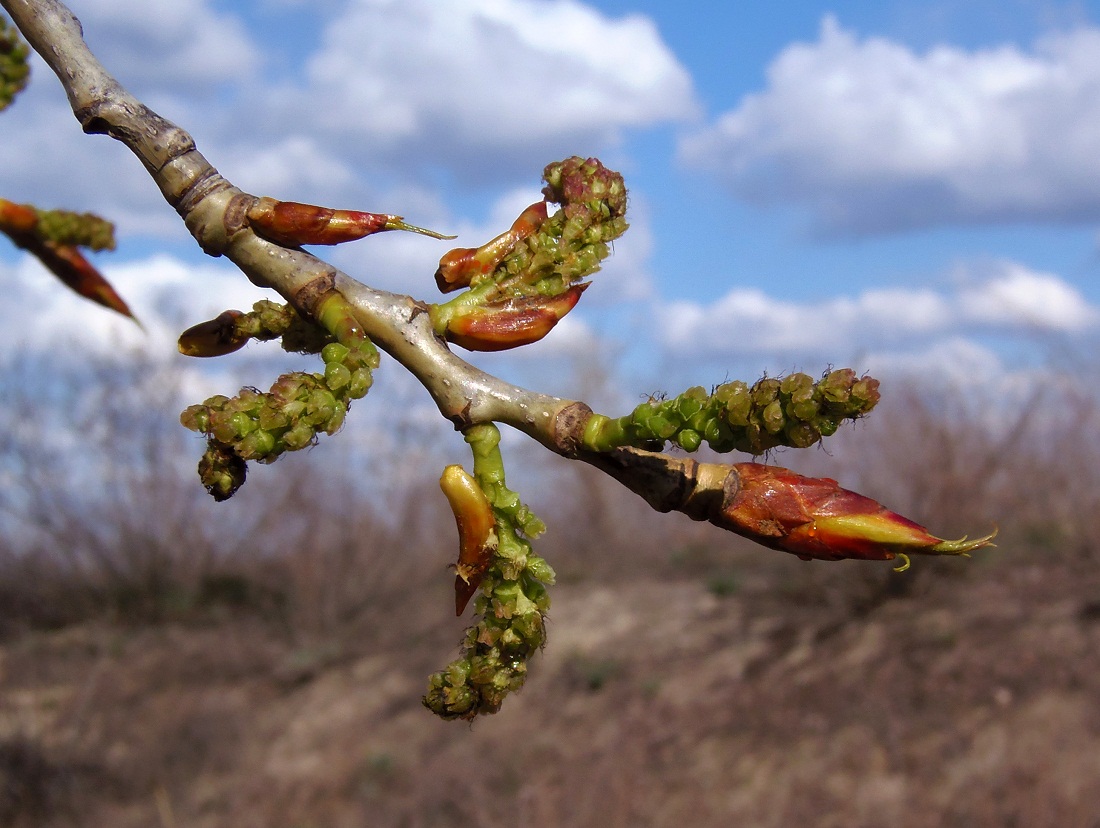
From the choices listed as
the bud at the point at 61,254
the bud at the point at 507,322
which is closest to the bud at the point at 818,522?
the bud at the point at 507,322

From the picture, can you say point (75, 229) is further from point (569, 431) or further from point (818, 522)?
point (818, 522)

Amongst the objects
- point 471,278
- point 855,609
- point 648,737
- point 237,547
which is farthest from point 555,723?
point 471,278

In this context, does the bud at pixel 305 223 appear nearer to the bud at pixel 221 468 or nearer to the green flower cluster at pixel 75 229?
the bud at pixel 221 468

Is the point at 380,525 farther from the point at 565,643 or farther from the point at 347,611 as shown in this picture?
the point at 565,643

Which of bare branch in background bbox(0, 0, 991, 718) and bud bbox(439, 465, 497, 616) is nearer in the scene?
bare branch in background bbox(0, 0, 991, 718)

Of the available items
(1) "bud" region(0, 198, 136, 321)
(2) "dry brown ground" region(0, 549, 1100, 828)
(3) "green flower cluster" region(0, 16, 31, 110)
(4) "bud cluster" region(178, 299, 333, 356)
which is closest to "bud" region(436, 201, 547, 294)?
(4) "bud cluster" region(178, 299, 333, 356)

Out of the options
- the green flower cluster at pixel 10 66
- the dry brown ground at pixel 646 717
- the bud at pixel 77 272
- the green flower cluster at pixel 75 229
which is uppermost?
the green flower cluster at pixel 10 66

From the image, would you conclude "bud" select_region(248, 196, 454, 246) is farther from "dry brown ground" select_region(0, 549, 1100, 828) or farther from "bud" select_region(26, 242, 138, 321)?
"dry brown ground" select_region(0, 549, 1100, 828)

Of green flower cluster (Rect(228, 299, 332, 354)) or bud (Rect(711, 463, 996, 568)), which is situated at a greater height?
green flower cluster (Rect(228, 299, 332, 354))
